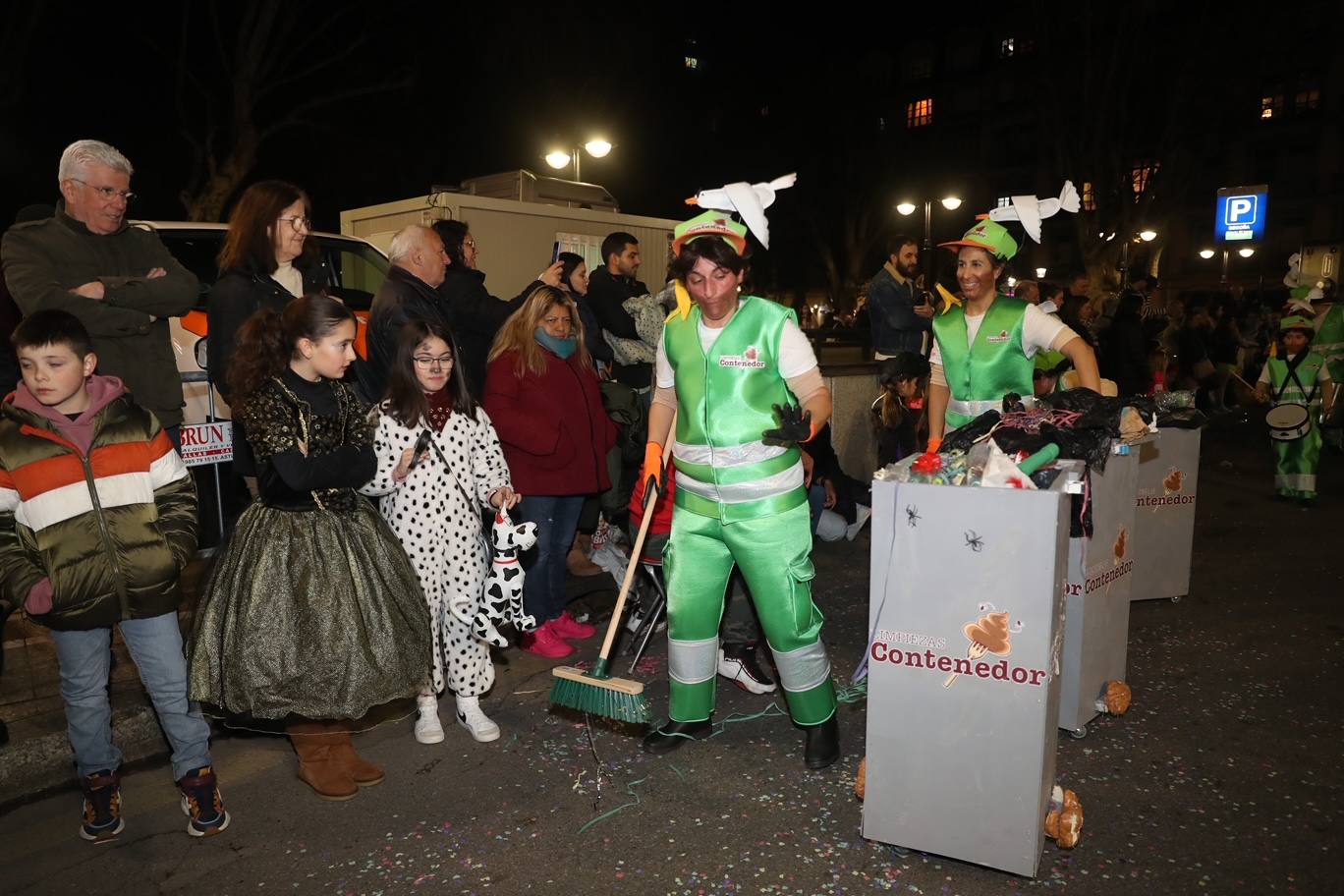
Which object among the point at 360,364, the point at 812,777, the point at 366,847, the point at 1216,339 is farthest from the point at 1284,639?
the point at 1216,339

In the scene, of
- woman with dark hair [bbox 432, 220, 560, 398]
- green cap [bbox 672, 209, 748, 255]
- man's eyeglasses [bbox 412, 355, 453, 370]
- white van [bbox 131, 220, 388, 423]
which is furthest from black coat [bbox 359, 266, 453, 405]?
green cap [bbox 672, 209, 748, 255]

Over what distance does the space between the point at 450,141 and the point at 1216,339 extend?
52.1ft

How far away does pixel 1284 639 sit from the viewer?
542 cm

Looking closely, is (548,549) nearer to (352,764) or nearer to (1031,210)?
(352,764)

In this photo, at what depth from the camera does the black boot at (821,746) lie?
3902mm

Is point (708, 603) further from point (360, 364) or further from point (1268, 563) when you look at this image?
point (1268, 563)

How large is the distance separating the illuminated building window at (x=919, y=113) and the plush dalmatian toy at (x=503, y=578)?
63415 mm


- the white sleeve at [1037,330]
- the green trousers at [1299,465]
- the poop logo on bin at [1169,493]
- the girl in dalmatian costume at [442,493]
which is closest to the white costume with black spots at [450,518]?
the girl in dalmatian costume at [442,493]

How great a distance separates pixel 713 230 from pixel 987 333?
1670 millimetres

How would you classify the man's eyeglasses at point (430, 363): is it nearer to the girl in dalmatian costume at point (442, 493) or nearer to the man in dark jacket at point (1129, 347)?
the girl in dalmatian costume at point (442, 493)

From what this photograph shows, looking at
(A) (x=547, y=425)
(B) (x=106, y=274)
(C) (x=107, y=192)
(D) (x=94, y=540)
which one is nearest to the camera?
(D) (x=94, y=540)

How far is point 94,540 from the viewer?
3260 millimetres

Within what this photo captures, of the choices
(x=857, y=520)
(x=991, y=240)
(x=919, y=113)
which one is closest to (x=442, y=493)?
(x=991, y=240)

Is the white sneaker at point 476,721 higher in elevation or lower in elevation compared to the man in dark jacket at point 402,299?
lower
